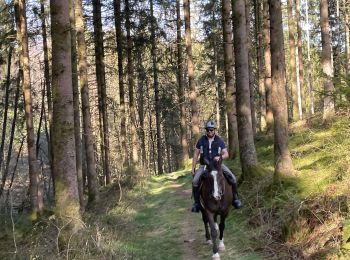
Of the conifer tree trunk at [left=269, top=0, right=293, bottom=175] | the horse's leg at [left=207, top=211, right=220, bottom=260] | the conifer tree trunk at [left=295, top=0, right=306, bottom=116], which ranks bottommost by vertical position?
the horse's leg at [left=207, top=211, right=220, bottom=260]

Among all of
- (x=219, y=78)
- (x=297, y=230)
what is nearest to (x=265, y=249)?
(x=297, y=230)

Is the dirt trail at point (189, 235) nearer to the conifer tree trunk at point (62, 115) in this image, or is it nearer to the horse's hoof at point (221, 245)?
the horse's hoof at point (221, 245)

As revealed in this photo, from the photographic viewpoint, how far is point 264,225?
389 inches

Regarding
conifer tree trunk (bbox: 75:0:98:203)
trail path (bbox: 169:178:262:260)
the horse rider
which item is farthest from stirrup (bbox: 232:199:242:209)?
conifer tree trunk (bbox: 75:0:98:203)

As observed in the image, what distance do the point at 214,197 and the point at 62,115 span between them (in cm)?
352

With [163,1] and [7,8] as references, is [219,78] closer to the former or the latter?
[163,1]

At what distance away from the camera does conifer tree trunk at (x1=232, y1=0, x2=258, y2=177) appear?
13.7 meters

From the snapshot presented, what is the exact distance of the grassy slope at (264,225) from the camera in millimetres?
7812

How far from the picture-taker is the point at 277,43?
11.6 meters

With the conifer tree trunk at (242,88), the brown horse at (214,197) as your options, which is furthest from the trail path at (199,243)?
the conifer tree trunk at (242,88)

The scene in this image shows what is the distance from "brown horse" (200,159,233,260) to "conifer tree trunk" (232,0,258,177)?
4.14m

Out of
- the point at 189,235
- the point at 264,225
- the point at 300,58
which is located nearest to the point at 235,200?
the point at 264,225

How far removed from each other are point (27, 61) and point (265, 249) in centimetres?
1401

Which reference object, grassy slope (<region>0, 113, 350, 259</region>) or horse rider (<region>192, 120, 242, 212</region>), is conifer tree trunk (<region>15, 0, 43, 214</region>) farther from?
horse rider (<region>192, 120, 242, 212</region>)
